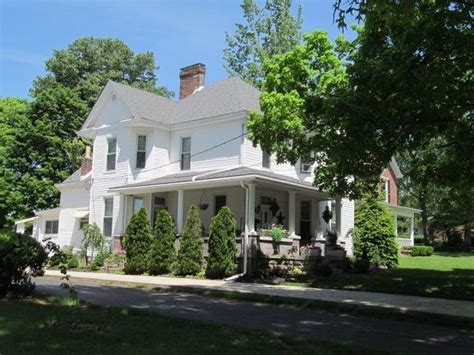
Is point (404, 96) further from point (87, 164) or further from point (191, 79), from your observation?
point (87, 164)

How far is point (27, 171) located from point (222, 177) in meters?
26.3

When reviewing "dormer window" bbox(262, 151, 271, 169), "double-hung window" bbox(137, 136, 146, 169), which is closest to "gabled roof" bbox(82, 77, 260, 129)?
"double-hung window" bbox(137, 136, 146, 169)

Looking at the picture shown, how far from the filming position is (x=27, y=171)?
1726 inches

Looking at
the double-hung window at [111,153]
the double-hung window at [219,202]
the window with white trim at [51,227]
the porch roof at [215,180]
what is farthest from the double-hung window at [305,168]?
the window with white trim at [51,227]

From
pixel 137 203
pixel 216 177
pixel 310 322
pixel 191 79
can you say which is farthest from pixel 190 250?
pixel 191 79

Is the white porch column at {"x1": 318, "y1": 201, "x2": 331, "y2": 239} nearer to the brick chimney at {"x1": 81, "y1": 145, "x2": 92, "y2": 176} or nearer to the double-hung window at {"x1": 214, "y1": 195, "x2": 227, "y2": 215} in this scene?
the double-hung window at {"x1": 214, "y1": 195, "x2": 227, "y2": 215}

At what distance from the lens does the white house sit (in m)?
25.4

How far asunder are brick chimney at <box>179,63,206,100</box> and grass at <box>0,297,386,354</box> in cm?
2474

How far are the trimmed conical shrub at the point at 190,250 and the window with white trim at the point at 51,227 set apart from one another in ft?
56.1

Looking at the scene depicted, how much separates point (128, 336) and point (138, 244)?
16319 millimetres

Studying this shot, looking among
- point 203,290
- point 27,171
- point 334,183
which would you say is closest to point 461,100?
point 334,183

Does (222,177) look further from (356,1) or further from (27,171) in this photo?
(27,171)

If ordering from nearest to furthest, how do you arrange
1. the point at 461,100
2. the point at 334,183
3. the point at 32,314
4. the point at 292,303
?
the point at 32,314, the point at 461,100, the point at 292,303, the point at 334,183

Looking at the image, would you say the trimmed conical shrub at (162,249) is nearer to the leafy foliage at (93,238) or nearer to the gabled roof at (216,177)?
the gabled roof at (216,177)
